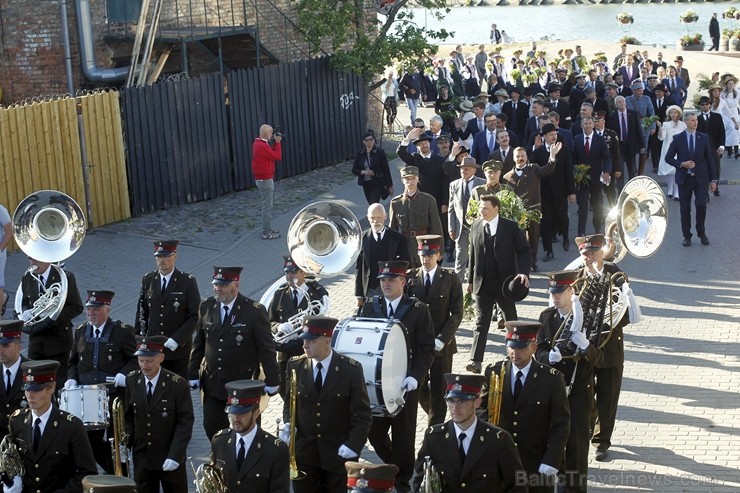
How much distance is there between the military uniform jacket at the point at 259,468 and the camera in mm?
7680

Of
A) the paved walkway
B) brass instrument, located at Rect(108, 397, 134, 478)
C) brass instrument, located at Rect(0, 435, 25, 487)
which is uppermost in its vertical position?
brass instrument, located at Rect(0, 435, 25, 487)

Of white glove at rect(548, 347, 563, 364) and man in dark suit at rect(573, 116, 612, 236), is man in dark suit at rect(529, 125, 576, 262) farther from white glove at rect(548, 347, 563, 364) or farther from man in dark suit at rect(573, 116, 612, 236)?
white glove at rect(548, 347, 563, 364)

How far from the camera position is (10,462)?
8.15 m

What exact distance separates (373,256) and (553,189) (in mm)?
5519

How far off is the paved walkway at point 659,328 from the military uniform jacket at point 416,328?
1.06 metres

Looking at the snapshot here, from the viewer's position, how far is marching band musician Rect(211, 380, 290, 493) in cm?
768

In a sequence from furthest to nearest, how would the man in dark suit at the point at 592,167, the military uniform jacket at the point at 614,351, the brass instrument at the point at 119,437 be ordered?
the man in dark suit at the point at 592,167 → the military uniform jacket at the point at 614,351 → the brass instrument at the point at 119,437

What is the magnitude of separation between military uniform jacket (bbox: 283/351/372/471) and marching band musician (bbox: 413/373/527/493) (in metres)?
1.20

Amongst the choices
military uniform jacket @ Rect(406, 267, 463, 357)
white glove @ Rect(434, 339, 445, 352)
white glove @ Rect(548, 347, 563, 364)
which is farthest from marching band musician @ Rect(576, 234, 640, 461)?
white glove @ Rect(434, 339, 445, 352)

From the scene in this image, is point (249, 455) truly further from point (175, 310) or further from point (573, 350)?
point (175, 310)

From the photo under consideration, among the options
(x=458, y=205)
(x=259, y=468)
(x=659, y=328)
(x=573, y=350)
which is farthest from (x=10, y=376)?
(x=659, y=328)

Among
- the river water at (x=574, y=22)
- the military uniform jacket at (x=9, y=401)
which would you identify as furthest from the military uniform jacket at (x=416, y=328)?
the river water at (x=574, y=22)

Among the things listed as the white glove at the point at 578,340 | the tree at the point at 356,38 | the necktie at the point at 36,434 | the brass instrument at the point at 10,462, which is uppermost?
the tree at the point at 356,38

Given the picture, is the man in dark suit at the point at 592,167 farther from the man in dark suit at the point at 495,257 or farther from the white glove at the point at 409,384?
the white glove at the point at 409,384
